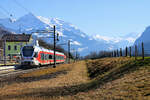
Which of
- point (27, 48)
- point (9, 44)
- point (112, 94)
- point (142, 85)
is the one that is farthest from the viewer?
point (9, 44)

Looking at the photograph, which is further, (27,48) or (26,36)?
(26,36)

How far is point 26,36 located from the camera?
98.8m

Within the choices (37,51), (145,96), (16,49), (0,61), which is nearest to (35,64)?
(37,51)

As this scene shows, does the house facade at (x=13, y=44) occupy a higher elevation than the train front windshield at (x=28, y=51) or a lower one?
higher

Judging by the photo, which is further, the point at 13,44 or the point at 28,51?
the point at 13,44

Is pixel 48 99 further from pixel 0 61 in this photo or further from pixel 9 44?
pixel 9 44

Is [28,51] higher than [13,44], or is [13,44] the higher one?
[13,44]

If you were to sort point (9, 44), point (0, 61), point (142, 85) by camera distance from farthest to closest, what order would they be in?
point (9, 44), point (0, 61), point (142, 85)

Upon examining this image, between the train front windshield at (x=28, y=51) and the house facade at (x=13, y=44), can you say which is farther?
the house facade at (x=13, y=44)

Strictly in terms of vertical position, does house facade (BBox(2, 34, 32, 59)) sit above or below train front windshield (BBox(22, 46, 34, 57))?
above

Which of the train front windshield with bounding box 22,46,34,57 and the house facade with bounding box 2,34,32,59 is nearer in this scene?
the train front windshield with bounding box 22,46,34,57

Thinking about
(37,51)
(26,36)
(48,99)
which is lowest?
(48,99)

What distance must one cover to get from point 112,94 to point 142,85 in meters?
1.63

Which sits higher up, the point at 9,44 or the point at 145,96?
the point at 9,44
